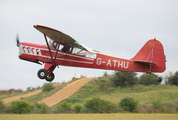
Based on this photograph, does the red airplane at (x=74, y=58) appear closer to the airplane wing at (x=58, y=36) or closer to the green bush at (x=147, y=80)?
the airplane wing at (x=58, y=36)

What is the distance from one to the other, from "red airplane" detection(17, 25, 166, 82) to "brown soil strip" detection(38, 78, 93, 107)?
78.2ft

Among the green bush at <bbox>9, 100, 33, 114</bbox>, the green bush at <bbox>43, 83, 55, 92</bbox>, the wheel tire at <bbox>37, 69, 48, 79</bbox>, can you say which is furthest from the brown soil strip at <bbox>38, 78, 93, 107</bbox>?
the wheel tire at <bbox>37, 69, 48, 79</bbox>

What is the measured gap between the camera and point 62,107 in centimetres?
2612

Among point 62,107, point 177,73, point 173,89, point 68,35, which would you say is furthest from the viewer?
point 177,73

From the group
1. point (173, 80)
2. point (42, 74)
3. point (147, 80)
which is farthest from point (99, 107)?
point (173, 80)

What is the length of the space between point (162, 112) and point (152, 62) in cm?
1317

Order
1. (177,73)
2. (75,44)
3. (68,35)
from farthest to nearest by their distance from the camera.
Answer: (177,73) → (75,44) → (68,35)

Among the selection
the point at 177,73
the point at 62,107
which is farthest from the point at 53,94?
the point at 177,73

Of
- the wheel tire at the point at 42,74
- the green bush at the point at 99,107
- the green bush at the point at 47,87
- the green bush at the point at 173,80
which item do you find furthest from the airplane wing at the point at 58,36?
the green bush at the point at 173,80

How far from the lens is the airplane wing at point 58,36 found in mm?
12984

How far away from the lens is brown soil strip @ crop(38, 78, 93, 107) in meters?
39.7

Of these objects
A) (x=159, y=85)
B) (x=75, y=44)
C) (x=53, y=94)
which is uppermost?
(x=75, y=44)

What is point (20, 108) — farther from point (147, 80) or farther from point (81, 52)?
point (147, 80)

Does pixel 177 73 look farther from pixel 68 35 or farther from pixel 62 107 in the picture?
pixel 68 35
